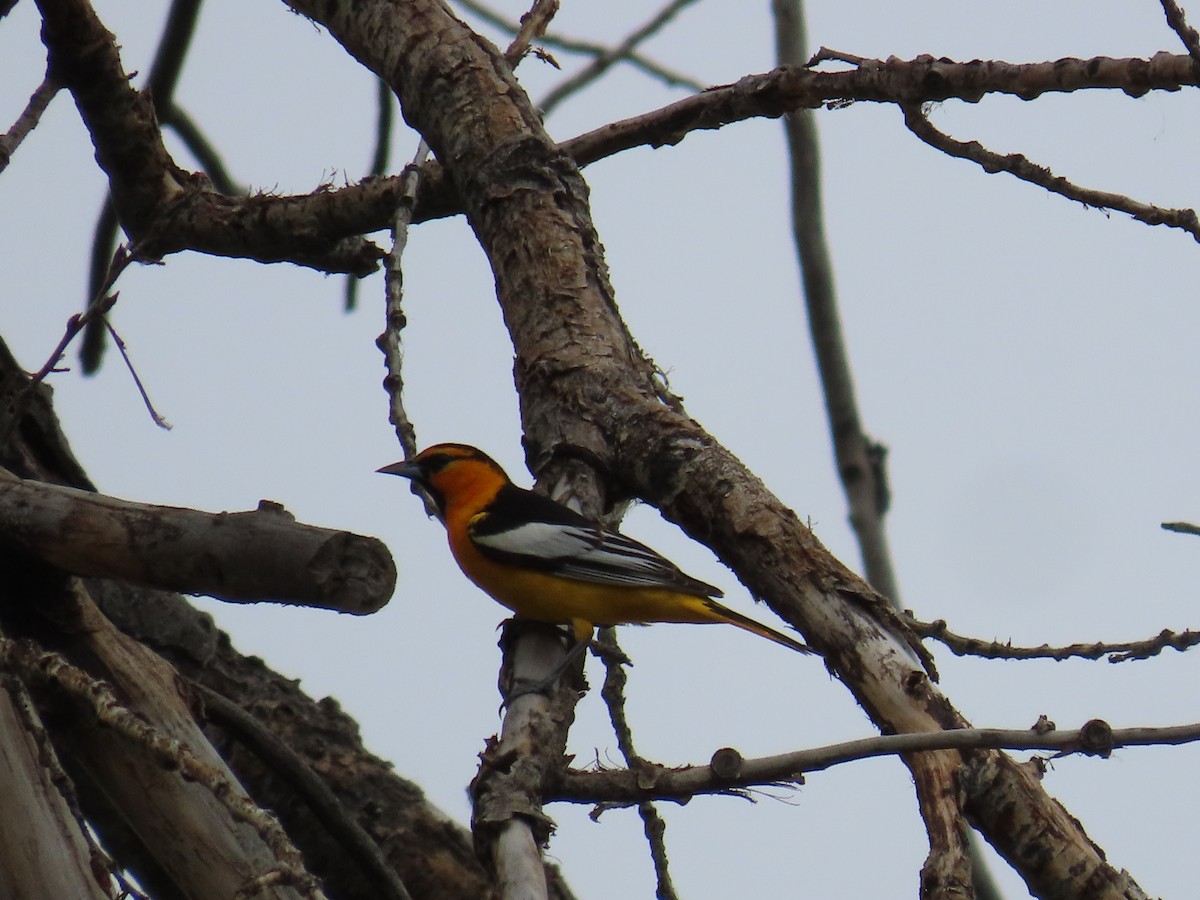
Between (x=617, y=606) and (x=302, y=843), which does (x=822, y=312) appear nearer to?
(x=617, y=606)

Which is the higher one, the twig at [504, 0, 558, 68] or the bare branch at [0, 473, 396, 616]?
the twig at [504, 0, 558, 68]

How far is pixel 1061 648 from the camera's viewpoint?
2.95 metres

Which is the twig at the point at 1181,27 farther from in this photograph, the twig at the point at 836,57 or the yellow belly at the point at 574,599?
the yellow belly at the point at 574,599

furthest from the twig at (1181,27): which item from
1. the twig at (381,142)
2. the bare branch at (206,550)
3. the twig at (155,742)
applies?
the twig at (381,142)

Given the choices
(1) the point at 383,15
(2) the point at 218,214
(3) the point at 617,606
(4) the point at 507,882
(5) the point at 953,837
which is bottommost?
(4) the point at 507,882

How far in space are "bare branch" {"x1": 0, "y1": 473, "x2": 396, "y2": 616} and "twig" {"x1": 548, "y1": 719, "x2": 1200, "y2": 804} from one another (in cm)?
54

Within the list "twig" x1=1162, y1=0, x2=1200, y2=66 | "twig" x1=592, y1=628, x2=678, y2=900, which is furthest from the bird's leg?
A: "twig" x1=1162, y1=0, x2=1200, y2=66

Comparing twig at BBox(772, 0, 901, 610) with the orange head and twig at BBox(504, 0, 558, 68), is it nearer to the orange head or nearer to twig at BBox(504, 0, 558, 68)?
twig at BBox(504, 0, 558, 68)

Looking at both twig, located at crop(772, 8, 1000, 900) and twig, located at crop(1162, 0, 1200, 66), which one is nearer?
twig, located at crop(1162, 0, 1200, 66)

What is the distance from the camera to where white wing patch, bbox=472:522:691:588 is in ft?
13.6

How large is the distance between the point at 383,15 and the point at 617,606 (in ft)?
6.90

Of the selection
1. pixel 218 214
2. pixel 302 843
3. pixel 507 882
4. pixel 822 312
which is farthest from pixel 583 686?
pixel 218 214

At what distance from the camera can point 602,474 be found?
3.55 metres

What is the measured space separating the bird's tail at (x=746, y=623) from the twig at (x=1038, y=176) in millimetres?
1832
